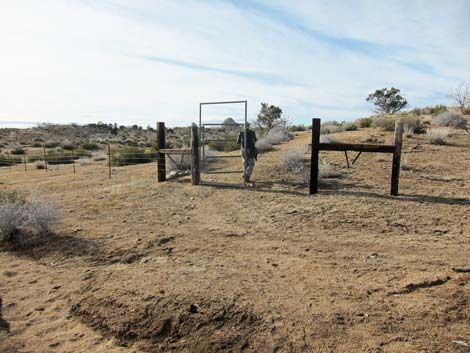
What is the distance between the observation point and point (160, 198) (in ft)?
32.6

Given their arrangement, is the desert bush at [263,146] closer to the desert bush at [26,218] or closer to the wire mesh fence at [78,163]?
the wire mesh fence at [78,163]

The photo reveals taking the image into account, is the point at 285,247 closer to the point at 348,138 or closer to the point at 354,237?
the point at 354,237

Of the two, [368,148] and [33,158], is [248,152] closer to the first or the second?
[368,148]

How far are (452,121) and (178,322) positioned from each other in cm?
1778

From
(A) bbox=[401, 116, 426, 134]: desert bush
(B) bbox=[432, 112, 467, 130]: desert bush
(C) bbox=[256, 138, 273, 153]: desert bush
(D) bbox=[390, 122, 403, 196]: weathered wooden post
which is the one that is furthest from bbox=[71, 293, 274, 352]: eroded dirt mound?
(B) bbox=[432, 112, 467, 130]: desert bush

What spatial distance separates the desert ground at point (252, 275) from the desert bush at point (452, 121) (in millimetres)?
9378

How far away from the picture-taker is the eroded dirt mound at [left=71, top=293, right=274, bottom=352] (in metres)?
3.80

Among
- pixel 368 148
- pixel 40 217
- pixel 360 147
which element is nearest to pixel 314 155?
pixel 360 147

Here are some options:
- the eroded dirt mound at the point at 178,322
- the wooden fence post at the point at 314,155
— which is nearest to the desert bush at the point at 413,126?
the wooden fence post at the point at 314,155

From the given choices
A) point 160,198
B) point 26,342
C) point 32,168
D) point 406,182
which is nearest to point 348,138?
point 406,182

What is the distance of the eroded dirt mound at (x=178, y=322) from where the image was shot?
3804mm

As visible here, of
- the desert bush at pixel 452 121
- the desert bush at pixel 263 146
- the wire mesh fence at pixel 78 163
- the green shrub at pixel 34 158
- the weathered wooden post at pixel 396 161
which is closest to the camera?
the weathered wooden post at pixel 396 161

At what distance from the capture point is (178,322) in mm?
4129

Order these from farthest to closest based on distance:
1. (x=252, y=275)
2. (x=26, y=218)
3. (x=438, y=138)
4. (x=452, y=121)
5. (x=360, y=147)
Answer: (x=452, y=121) → (x=438, y=138) → (x=360, y=147) → (x=26, y=218) → (x=252, y=275)
